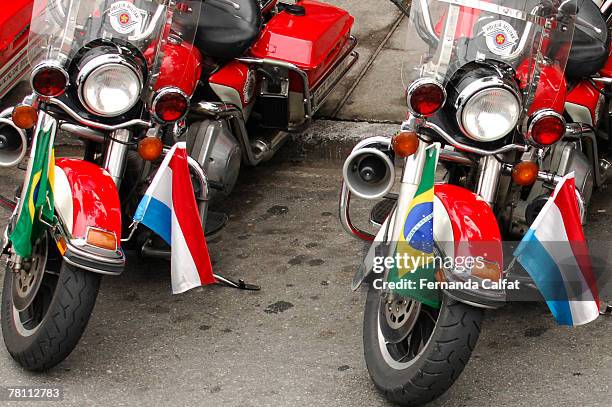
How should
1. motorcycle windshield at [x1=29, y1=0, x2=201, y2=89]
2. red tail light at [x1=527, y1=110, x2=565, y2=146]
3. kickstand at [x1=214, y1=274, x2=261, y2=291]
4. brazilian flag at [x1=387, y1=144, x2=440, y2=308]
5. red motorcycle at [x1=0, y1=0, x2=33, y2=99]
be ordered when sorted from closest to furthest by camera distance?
brazilian flag at [x1=387, y1=144, x2=440, y2=308] → red tail light at [x1=527, y1=110, x2=565, y2=146] → motorcycle windshield at [x1=29, y1=0, x2=201, y2=89] → kickstand at [x1=214, y1=274, x2=261, y2=291] → red motorcycle at [x1=0, y1=0, x2=33, y2=99]

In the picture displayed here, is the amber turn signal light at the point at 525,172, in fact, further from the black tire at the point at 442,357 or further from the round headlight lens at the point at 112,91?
the round headlight lens at the point at 112,91

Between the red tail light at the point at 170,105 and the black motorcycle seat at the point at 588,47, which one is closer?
the red tail light at the point at 170,105

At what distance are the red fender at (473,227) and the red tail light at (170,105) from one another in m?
1.04

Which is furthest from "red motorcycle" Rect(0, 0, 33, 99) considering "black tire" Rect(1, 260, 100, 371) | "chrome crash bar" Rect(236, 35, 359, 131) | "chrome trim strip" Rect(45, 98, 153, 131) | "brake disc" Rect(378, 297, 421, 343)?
"brake disc" Rect(378, 297, 421, 343)

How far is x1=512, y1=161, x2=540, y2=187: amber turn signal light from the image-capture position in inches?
150

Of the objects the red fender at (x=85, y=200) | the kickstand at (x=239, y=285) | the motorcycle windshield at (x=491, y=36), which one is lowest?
the kickstand at (x=239, y=285)

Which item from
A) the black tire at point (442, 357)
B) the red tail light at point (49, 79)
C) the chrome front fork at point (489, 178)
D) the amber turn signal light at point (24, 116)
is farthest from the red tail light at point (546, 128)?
the amber turn signal light at point (24, 116)

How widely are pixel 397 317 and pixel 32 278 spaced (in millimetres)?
1353

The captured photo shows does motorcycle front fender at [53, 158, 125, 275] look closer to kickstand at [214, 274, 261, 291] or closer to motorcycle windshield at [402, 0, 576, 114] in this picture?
kickstand at [214, 274, 261, 291]

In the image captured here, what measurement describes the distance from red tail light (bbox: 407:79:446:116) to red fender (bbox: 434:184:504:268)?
12.4 inches

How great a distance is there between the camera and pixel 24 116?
13.0 ft

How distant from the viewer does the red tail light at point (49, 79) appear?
12.8 ft

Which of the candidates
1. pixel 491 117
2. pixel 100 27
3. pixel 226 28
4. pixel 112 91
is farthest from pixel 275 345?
pixel 226 28

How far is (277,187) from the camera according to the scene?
5.73 m
